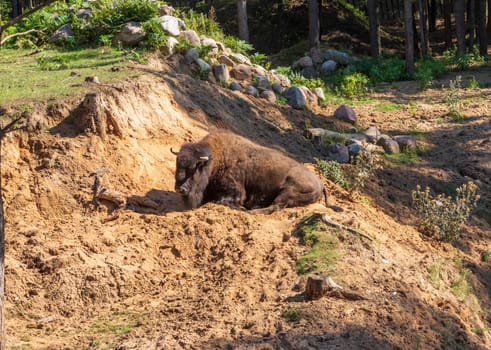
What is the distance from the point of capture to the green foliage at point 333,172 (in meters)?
11.1

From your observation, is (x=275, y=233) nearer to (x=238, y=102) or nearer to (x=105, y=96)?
(x=105, y=96)

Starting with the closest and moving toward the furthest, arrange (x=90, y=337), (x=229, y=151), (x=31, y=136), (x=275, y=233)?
(x=90, y=337) → (x=275, y=233) → (x=31, y=136) → (x=229, y=151)

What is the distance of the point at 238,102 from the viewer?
13.4 m

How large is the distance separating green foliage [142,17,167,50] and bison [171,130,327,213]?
4.32 metres

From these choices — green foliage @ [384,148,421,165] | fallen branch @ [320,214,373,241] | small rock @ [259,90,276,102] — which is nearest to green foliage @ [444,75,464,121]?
green foliage @ [384,148,421,165]

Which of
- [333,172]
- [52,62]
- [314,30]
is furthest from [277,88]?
[314,30]

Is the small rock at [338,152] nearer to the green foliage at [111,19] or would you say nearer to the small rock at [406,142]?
the small rock at [406,142]

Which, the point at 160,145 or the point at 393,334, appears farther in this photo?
the point at 160,145

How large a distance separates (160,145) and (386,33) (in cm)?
2168

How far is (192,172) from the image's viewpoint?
927cm

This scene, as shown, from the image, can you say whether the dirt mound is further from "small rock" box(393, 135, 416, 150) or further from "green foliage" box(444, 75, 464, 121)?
"green foliage" box(444, 75, 464, 121)

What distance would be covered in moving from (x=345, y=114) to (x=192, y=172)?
6909mm

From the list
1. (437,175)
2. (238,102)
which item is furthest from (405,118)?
(238,102)

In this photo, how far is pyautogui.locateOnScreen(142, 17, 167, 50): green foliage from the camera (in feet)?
44.3
